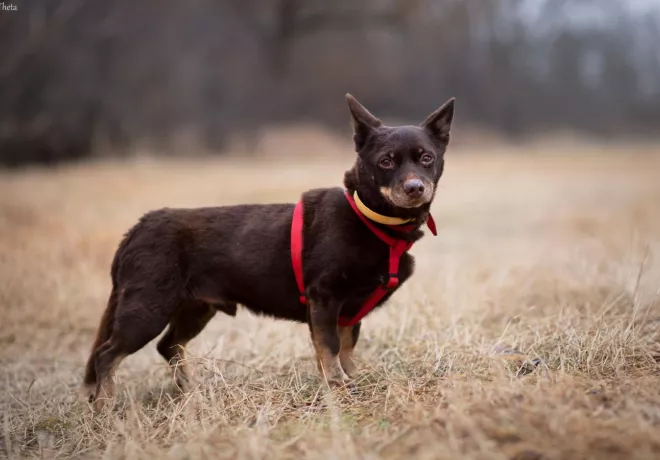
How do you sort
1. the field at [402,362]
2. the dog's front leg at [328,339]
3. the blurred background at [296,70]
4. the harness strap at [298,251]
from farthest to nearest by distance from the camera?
the blurred background at [296,70] → the harness strap at [298,251] → the dog's front leg at [328,339] → the field at [402,362]

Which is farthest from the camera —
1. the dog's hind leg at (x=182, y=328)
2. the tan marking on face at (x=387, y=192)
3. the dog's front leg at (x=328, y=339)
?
the dog's hind leg at (x=182, y=328)

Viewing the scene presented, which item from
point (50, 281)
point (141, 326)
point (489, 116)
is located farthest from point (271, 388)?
point (489, 116)

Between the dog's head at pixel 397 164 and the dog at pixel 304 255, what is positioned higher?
the dog's head at pixel 397 164

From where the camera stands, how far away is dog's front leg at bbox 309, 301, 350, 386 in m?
3.95

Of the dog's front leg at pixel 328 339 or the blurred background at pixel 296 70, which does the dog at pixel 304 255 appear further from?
the blurred background at pixel 296 70

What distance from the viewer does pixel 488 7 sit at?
96.8 feet

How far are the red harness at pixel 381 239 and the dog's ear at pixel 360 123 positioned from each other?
0.33 m

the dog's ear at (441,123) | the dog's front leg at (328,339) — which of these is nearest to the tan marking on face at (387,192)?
the dog's ear at (441,123)

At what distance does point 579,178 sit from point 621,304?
41.7ft

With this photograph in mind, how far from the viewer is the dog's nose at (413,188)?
371cm

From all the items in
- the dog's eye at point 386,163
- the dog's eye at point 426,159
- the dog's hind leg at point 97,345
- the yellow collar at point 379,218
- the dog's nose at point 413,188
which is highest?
the dog's eye at point 426,159

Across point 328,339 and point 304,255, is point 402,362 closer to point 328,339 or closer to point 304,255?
point 328,339

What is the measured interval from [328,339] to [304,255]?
0.51 metres

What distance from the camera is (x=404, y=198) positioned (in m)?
3.75
